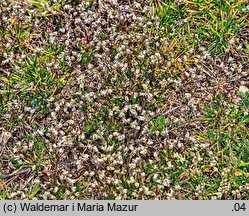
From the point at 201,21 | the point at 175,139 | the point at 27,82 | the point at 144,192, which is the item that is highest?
the point at 201,21

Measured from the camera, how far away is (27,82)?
516cm

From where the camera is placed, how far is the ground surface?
4.76 m

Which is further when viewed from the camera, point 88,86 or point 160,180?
point 88,86

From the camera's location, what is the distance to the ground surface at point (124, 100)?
476 centimetres

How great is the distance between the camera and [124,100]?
497 cm

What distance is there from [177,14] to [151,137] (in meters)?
1.32

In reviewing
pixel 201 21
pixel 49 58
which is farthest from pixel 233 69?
pixel 49 58

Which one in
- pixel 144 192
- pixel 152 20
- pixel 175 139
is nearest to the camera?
pixel 144 192

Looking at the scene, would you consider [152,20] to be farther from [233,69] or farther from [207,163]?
[207,163]
